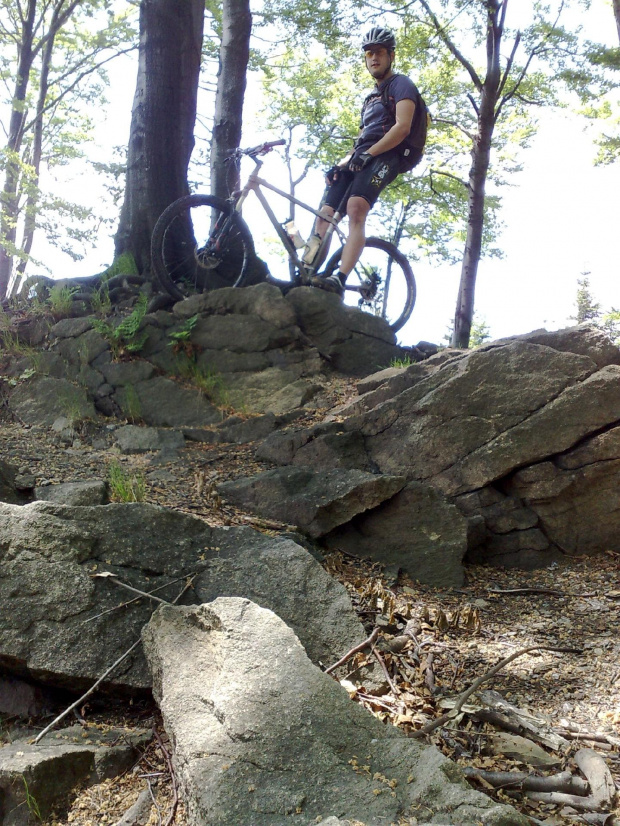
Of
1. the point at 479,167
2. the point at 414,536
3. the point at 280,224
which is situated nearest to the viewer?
the point at 414,536

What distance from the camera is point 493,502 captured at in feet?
14.7

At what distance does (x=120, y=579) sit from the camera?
2.90 meters

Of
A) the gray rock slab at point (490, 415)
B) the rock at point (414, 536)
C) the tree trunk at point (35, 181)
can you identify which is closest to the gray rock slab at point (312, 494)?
the rock at point (414, 536)

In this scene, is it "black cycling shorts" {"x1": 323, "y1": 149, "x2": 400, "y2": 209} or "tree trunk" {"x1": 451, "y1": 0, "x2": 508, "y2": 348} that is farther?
"tree trunk" {"x1": 451, "y1": 0, "x2": 508, "y2": 348}

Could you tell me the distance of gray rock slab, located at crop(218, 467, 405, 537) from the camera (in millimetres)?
4074

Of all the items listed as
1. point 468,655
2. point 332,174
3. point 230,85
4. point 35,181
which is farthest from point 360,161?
point 35,181

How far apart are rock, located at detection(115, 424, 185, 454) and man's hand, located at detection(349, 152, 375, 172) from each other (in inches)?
126

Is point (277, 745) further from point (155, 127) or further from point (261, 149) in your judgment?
A: point (155, 127)

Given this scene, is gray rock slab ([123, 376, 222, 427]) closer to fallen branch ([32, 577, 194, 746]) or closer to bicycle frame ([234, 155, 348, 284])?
bicycle frame ([234, 155, 348, 284])

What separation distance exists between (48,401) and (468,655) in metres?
4.40

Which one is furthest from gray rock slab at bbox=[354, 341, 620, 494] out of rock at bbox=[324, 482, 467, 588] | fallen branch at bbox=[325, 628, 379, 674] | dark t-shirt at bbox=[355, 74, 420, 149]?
dark t-shirt at bbox=[355, 74, 420, 149]

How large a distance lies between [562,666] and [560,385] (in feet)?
7.21

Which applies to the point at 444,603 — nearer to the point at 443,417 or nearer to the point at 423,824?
the point at 443,417

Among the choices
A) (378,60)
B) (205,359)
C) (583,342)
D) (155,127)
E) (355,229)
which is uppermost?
(378,60)
